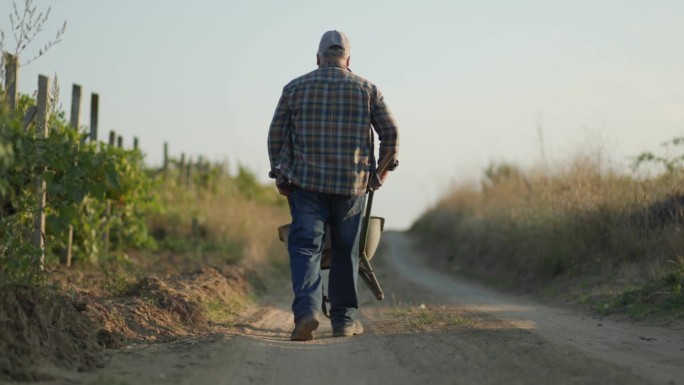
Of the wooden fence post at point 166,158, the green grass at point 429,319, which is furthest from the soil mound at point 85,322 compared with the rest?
the wooden fence post at point 166,158

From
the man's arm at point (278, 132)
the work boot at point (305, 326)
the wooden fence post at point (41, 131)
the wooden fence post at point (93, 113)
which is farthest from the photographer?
the wooden fence post at point (93, 113)

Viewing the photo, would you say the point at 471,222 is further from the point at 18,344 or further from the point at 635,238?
the point at 18,344

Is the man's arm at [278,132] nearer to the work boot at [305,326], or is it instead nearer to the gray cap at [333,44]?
the gray cap at [333,44]

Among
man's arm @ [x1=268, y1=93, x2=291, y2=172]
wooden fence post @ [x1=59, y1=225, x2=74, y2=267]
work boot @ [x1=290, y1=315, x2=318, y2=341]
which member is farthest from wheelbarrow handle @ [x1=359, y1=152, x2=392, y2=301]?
wooden fence post @ [x1=59, y1=225, x2=74, y2=267]

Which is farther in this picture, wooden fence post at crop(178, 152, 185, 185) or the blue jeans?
wooden fence post at crop(178, 152, 185, 185)

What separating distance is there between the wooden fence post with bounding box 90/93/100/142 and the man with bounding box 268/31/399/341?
22.1 feet

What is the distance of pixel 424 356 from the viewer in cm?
521

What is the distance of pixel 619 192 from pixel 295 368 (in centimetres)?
880

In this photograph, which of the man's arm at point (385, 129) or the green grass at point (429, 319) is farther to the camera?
the green grass at point (429, 319)

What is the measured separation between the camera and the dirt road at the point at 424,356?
4.52m

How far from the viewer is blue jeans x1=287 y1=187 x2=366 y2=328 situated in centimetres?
650

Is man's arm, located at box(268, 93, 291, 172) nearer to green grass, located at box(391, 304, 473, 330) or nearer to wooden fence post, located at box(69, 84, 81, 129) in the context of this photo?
green grass, located at box(391, 304, 473, 330)

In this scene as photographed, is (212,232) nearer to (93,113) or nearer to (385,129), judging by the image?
(93,113)

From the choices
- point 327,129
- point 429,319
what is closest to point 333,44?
point 327,129
